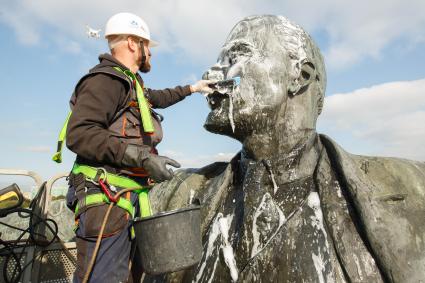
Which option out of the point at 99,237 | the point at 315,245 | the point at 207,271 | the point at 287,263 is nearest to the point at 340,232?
the point at 315,245

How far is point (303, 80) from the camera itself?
2955mm

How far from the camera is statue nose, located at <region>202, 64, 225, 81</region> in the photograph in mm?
2988

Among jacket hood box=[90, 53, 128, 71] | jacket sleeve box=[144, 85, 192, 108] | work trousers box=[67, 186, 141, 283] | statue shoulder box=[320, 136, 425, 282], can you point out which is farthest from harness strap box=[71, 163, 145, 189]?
statue shoulder box=[320, 136, 425, 282]

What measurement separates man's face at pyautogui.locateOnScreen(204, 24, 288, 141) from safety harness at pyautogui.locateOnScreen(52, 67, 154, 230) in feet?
1.86

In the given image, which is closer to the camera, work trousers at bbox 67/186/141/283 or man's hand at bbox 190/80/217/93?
work trousers at bbox 67/186/141/283

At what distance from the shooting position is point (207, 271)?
2.82 meters

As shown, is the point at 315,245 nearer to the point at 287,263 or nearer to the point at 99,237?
the point at 287,263

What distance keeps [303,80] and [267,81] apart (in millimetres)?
314

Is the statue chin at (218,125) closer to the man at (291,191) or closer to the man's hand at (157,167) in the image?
the man at (291,191)

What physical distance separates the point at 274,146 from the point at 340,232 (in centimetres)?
75

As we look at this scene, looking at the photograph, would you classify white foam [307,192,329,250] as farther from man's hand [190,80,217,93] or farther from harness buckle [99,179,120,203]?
harness buckle [99,179,120,203]

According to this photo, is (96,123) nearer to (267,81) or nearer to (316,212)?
(267,81)

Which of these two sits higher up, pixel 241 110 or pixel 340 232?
pixel 241 110

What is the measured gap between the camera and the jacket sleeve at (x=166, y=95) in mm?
3453
